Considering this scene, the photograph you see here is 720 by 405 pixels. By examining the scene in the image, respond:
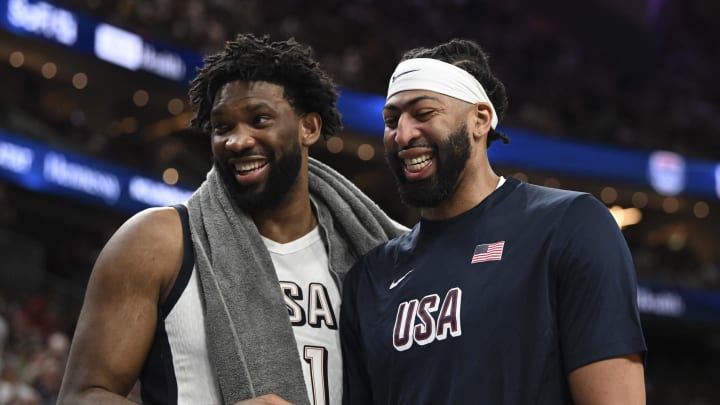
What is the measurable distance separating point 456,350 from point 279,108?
976mm

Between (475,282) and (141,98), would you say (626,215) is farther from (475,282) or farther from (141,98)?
(475,282)

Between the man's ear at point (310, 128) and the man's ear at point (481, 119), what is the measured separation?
1.85 ft

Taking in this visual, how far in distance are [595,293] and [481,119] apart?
0.75 m

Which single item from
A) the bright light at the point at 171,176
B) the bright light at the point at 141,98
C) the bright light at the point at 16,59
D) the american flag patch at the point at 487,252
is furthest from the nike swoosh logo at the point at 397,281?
the bright light at the point at 141,98

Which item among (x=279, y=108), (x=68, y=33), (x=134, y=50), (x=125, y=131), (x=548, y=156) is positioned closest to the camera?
(x=279, y=108)

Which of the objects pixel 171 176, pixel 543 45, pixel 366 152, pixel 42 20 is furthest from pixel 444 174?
pixel 543 45

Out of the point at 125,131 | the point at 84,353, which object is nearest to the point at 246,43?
the point at 84,353

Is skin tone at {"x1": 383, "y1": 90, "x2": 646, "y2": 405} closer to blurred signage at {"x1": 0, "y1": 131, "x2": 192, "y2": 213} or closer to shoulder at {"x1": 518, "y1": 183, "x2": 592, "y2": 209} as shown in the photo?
shoulder at {"x1": 518, "y1": 183, "x2": 592, "y2": 209}

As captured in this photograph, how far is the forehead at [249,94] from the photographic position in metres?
3.09

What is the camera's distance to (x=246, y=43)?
3.22 metres

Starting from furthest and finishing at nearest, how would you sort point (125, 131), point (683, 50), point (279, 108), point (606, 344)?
point (683, 50), point (125, 131), point (279, 108), point (606, 344)

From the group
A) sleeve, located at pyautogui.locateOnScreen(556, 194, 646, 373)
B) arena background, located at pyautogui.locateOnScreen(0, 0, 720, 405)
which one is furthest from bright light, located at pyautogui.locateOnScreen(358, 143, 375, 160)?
sleeve, located at pyautogui.locateOnScreen(556, 194, 646, 373)

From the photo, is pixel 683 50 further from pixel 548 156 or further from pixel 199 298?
pixel 199 298

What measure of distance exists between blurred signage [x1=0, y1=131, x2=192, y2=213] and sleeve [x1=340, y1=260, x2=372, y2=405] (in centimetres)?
1143
